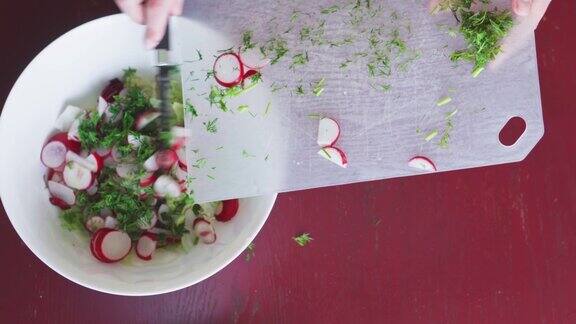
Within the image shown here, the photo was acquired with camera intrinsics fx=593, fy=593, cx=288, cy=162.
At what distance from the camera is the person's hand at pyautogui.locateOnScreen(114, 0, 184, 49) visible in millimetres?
920

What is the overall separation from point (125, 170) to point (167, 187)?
0.25ft

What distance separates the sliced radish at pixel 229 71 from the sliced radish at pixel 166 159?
0.49 ft

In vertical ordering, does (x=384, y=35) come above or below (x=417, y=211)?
above

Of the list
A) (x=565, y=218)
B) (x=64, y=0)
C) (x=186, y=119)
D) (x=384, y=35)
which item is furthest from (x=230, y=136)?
(x=565, y=218)

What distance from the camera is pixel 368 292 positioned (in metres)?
1.07

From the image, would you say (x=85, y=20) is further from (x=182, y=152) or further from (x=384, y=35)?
(x=384, y=35)

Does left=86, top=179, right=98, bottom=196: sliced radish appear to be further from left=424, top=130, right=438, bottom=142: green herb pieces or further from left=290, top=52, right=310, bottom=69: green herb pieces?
left=424, top=130, right=438, bottom=142: green herb pieces

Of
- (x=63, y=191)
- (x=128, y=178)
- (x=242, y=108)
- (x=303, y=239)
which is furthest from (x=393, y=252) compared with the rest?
(x=63, y=191)

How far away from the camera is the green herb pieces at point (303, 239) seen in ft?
3.51

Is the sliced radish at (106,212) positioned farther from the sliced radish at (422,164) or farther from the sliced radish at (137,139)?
the sliced radish at (422,164)

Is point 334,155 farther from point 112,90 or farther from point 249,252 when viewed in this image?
point 112,90

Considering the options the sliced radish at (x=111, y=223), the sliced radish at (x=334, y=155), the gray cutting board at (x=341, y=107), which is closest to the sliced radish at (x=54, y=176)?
the sliced radish at (x=111, y=223)

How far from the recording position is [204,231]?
3.29ft

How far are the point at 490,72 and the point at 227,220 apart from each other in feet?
1.67
